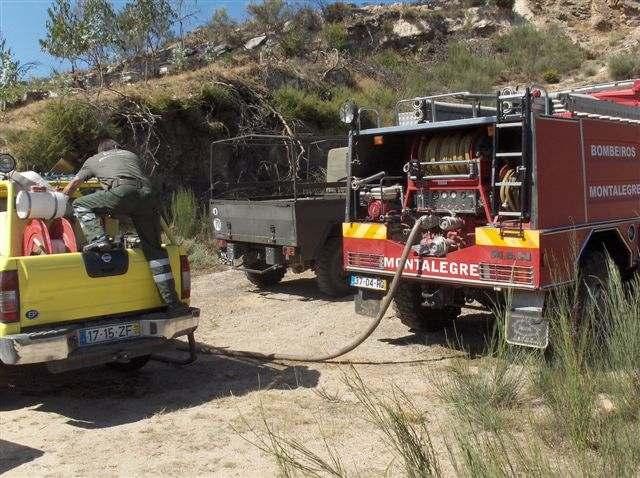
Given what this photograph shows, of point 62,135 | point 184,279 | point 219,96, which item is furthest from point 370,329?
point 219,96

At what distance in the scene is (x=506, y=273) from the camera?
5.92 m

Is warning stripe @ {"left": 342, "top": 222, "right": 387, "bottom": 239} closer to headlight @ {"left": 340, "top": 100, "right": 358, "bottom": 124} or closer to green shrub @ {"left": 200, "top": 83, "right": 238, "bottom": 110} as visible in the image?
headlight @ {"left": 340, "top": 100, "right": 358, "bottom": 124}

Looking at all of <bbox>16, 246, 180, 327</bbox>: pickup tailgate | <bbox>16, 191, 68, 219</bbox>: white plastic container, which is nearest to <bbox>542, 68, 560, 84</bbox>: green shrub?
<bbox>16, 246, 180, 327</bbox>: pickup tailgate

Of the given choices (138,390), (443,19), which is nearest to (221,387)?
(138,390)

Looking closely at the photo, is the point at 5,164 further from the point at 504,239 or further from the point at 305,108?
the point at 305,108

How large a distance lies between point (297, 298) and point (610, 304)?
599 centimetres

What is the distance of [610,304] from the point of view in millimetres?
4664

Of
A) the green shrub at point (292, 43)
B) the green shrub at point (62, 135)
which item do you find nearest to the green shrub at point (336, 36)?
the green shrub at point (292, 43)

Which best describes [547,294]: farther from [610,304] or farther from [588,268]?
[610,304]

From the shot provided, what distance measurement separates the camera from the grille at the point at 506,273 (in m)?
5.75

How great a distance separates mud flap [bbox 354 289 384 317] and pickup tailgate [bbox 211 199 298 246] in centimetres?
214

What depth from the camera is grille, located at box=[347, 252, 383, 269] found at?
7.06 meters

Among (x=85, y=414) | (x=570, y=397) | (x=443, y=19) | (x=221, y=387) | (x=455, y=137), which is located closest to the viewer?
(x=570, y=397)

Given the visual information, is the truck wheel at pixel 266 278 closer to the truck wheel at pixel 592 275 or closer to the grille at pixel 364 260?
the grille at pixel 364 260
